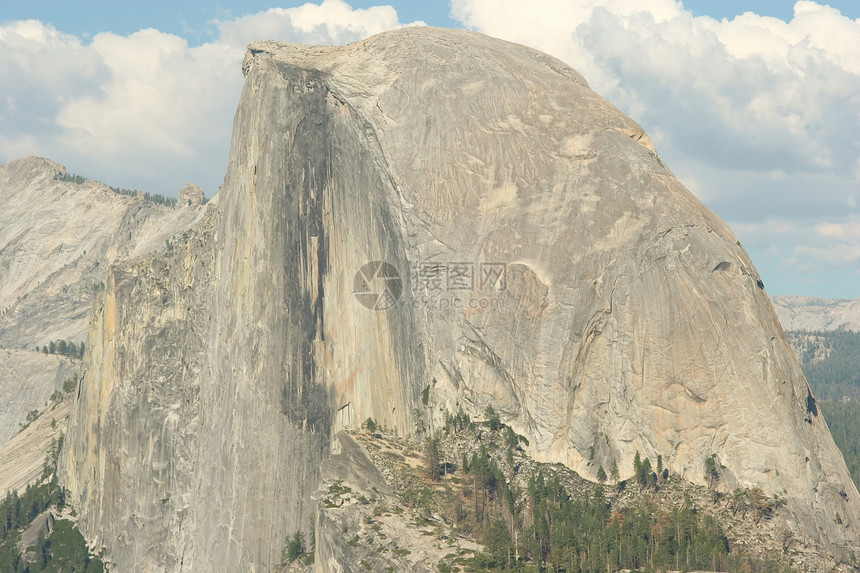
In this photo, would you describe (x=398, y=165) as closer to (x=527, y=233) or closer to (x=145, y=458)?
(x=527, y=233)

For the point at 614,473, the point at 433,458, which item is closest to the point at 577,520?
the point at 614,473

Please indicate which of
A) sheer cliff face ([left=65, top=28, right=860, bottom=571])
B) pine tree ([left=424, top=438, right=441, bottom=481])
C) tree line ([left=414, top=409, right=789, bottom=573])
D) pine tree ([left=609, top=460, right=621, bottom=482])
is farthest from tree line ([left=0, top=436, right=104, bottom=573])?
pine tree ([left=609, top=460, right=621, bottom=482])

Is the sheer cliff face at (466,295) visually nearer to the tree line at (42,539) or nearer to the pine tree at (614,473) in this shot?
the pine tree at (614,473)

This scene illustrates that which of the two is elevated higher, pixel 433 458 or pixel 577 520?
pixel 433 458

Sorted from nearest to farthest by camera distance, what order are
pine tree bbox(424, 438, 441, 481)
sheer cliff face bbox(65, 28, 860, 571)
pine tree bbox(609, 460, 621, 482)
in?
sheer cliff face bbox(65, 28, 860, 571), pine tree bbox(609, 460, 621, 482), pine tree bbox(424, 438, 441, 481)

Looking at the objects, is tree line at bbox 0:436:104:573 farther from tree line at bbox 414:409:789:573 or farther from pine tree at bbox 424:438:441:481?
tree line at bbox 414:409:789:573

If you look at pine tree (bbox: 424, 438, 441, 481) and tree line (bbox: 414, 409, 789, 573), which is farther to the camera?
pine tree (bbox: 424, 438, 441, 481)

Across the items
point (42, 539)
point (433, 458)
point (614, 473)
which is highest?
point (433, 458)

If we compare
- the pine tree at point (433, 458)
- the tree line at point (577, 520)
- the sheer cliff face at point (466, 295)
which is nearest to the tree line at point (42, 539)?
the sheer cliff face at point (466, 295)

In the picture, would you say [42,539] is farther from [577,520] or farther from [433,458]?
[577,520]
